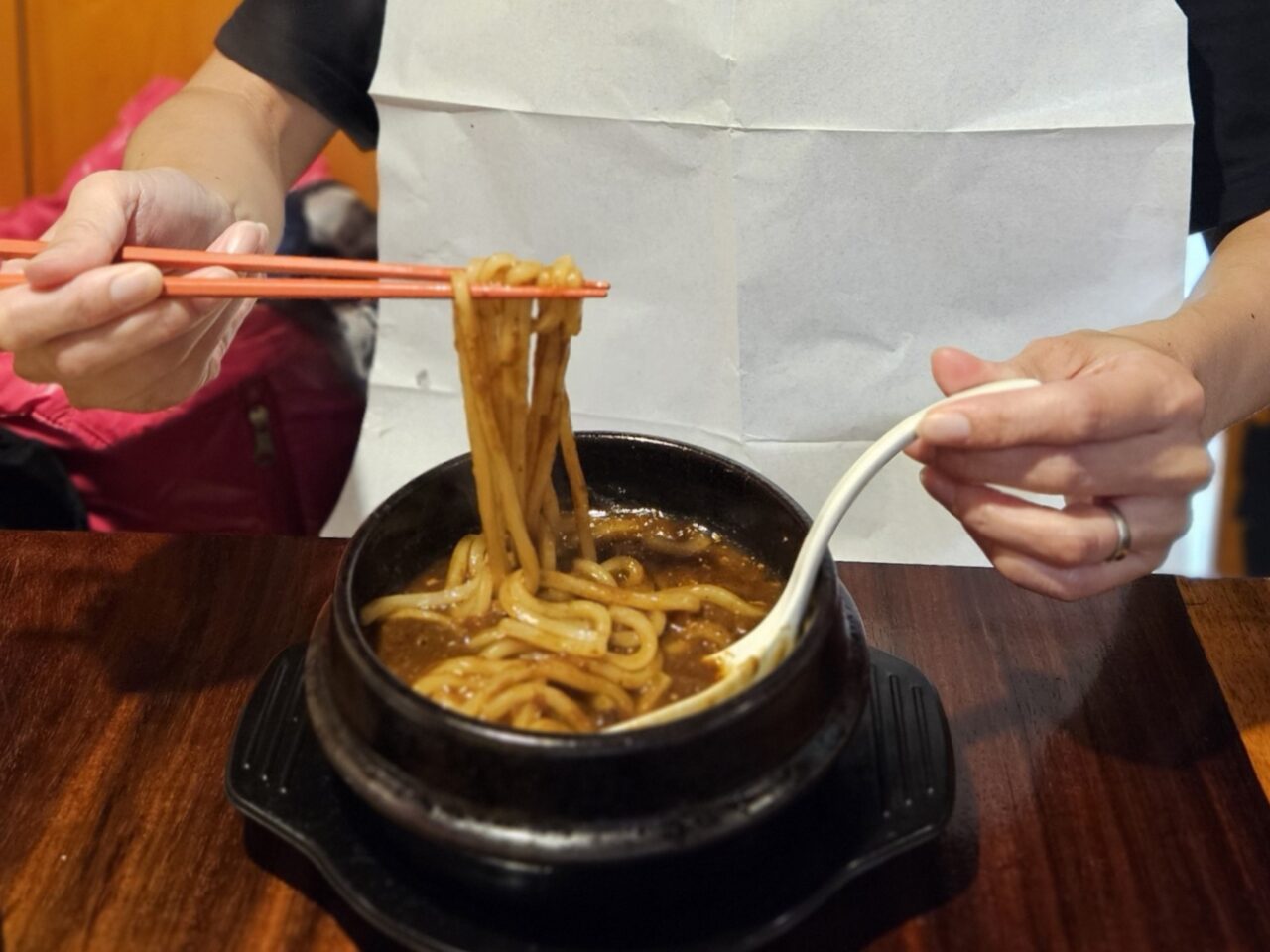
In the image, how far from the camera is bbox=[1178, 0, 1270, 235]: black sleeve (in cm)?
208

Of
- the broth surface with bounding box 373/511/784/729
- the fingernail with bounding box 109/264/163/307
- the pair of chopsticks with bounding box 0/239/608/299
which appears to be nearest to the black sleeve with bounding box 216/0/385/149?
the pair of chopsticks with bounding box 0/239/608/299

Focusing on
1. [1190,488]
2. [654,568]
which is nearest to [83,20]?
[654,568]

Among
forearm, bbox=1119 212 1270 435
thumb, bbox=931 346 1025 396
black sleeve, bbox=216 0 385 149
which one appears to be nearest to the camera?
thumb, bbox=931 346 1025 396

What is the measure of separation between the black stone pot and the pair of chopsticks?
0.37m

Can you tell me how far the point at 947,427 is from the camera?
1337mm

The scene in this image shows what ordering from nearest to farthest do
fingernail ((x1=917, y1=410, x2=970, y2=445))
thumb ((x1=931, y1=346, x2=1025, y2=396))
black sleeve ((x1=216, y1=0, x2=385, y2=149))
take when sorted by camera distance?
fingernail ((x1=917, y1=410, x2=970, y2=445))
thumb ((x1=931, y1=346, x2=1025, y2=396))
black sleeve ((x1=216, y1=0, x2=385, y2=149))

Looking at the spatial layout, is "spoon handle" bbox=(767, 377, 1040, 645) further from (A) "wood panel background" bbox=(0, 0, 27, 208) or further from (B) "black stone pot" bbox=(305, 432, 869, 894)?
(A) "wood panel background" bbox=(0, 0, 27, 208)

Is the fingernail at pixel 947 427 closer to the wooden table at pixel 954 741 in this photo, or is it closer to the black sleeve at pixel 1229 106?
the wooden table at pixel 954 741

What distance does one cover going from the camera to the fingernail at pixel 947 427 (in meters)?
1.33

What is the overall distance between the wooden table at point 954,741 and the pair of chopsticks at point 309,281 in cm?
60

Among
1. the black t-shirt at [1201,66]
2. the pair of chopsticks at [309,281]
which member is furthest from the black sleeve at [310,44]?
the pair of chopsticks at [309,281]

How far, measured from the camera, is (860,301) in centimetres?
229

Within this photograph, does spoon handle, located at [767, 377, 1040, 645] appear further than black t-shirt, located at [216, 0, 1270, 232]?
No

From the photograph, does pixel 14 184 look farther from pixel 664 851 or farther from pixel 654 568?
pixel 664 851
